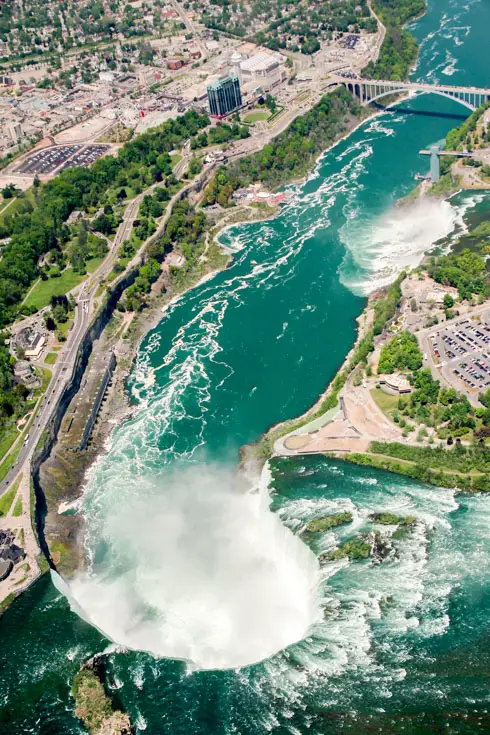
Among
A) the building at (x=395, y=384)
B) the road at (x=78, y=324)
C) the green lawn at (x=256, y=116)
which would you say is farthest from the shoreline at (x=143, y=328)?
the green lawn at (x=256, y=116)

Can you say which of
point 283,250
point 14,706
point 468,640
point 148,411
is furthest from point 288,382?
point 14,706

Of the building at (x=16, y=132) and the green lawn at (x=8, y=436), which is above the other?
the building at (x=16, y=132)

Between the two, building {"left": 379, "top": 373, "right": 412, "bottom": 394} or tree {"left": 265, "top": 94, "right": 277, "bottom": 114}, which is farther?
tree {"left": 265, "top": 94, "right": 277, "bottom": 114}

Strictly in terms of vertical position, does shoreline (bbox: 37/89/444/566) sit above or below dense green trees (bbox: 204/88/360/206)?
below

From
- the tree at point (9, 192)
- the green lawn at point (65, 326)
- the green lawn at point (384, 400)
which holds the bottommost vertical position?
the green lawn at point (384, 400)

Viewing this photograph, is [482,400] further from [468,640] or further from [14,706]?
[14,706]

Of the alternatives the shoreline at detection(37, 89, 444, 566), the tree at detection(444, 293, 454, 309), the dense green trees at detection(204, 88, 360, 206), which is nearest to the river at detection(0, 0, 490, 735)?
the shoreline at detection(37, 89, 444, 566)

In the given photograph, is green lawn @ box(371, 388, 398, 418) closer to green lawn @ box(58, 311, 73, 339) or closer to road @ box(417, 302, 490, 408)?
road @ box(417, 302, 490, 408)

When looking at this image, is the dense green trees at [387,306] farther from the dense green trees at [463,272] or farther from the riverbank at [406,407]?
the dense green trees at [463,272]
